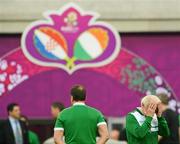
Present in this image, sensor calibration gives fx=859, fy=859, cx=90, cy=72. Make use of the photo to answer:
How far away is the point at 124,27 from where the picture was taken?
56.6ft

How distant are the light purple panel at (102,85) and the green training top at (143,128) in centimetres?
740

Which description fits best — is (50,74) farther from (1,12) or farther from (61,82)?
(1,12)

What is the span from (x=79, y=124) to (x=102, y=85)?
7322 millimetres

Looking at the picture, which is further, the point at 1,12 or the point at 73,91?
the point at 1,12

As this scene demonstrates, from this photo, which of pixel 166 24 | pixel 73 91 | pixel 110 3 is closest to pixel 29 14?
pixel 110 3

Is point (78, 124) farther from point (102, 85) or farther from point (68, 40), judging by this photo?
point (102, 85)

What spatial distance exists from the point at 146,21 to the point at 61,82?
2.10 m

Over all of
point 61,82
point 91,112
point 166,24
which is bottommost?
point 91,112

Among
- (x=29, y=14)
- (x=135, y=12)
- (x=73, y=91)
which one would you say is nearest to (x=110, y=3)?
(x=135, y=12)

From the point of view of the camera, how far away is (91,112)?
394 inches

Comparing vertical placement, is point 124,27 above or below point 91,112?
above

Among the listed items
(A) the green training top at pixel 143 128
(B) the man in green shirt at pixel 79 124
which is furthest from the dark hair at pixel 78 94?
(A) the green training top at pixel 143 128

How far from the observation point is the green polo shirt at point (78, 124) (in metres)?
9.91

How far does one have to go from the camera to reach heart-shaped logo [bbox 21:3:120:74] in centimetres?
1677
